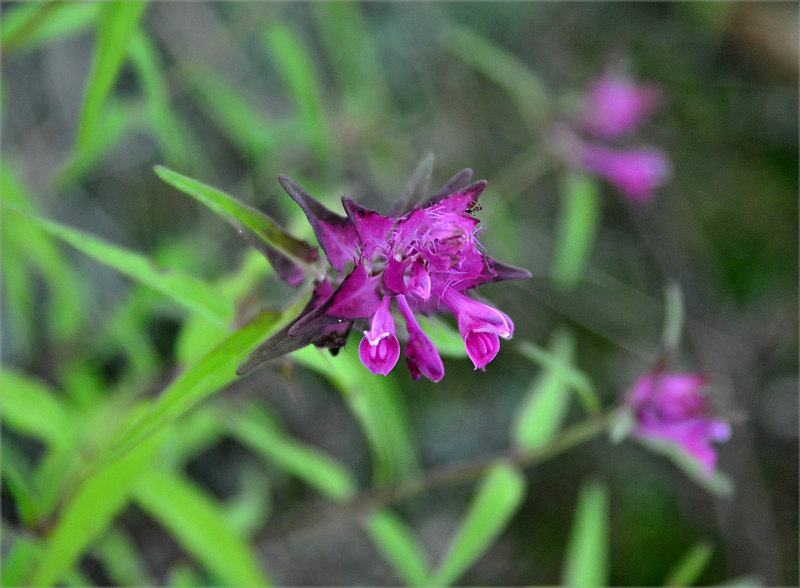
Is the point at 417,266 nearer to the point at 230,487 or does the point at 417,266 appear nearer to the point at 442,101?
the point at 230,487

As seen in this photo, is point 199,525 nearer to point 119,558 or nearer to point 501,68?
point 119,558

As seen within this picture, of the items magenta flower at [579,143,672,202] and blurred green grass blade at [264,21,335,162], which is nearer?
blurred green grass blade at [264,21,335,162]

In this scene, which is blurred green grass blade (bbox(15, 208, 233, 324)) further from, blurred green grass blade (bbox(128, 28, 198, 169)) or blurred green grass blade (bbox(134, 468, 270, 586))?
blurred green grass blade (bbox(128, 28, 198, 169))

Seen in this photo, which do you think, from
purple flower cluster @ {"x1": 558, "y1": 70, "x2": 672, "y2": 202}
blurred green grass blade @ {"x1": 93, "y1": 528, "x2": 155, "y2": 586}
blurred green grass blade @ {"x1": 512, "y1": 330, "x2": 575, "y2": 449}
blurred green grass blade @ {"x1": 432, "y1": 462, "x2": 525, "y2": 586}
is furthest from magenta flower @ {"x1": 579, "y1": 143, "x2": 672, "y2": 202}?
blurred green grass blade @ {"x1": 93, "y1": 528, "x2": 155, "y2": 586}

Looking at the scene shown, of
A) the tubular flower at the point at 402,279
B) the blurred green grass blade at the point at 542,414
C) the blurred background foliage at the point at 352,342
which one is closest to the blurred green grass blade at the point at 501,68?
the blurred background foliage at the point at 352,342

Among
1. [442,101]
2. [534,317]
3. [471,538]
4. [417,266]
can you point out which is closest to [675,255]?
[534,317]

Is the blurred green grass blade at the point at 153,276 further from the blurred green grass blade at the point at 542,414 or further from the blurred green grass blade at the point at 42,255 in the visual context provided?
the blurred green grass blade at the point at 542,414
